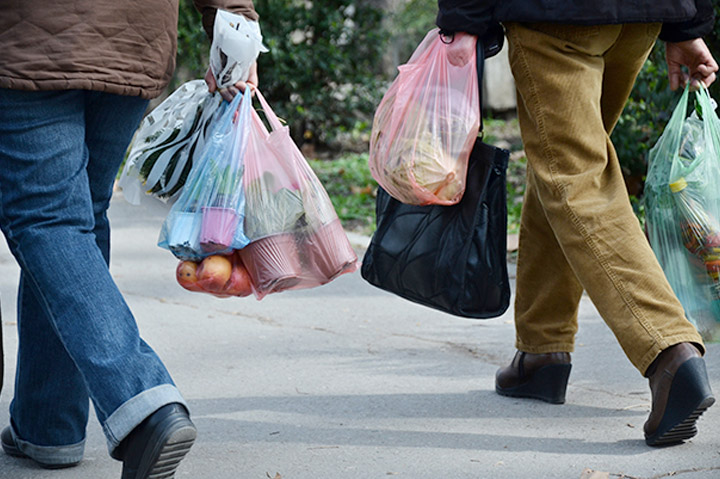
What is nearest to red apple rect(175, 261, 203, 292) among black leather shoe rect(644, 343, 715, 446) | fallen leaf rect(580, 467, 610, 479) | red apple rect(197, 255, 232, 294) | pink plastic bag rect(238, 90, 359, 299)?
red apple rect(197, 255, 232, 294)

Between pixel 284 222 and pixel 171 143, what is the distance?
392 millimetres

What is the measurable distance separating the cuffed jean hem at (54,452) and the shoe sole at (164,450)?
23.0 inches

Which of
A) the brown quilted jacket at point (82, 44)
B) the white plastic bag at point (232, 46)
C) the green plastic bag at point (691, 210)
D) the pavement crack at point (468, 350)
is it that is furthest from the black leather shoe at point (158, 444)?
the pavement crack at point (468, 350)

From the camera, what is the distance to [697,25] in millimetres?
2826

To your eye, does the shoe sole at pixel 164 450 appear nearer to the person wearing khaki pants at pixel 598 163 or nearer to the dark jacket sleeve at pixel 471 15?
the person wearing khaki pants at pixel 598 163

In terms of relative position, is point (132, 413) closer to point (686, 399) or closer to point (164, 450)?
point (164, 450)

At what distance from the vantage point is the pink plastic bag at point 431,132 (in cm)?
276

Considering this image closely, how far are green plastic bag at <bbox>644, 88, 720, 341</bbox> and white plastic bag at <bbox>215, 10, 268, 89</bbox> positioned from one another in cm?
128

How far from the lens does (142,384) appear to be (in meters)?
2.09

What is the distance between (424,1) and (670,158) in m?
9.70

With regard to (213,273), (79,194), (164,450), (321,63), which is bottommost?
(321,63)

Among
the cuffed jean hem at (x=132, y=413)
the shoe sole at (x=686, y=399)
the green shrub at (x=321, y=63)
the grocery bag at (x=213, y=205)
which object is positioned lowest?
the green shrub at (x=321, y=63)

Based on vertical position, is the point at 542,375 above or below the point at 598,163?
below

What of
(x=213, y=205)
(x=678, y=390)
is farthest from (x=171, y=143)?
(x=678, y=390)
